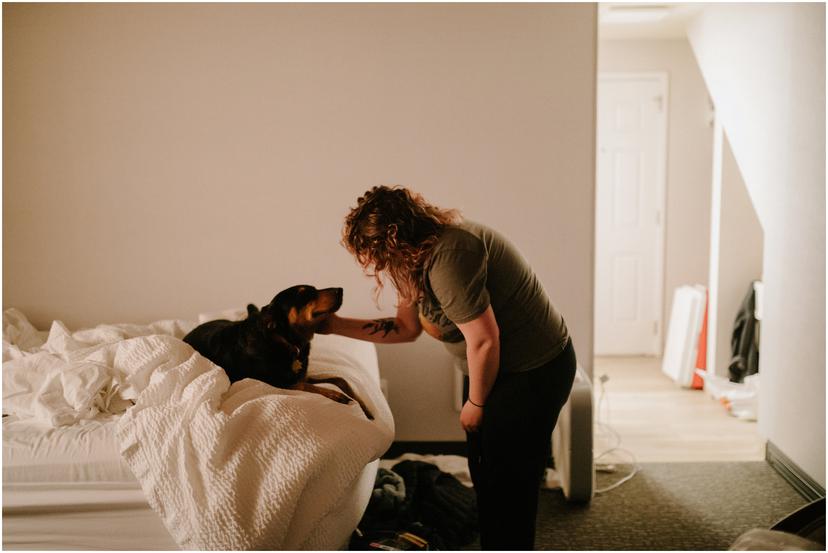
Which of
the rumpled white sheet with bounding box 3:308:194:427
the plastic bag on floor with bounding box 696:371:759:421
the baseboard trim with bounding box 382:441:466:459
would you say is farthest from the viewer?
the plastic bag on floor with bounding box 696:371:759:421

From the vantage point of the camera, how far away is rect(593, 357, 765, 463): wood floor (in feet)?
10.3

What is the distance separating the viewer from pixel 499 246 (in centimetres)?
159

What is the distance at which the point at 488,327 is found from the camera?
1.53 meters

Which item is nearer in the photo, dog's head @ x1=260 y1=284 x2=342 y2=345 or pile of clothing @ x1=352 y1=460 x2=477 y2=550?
dog's head @ x1=260 y1=284 x2=342 y2=345

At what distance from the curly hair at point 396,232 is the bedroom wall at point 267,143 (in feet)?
4.84

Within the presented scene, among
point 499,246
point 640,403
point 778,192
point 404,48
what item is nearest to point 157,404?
point 499,246

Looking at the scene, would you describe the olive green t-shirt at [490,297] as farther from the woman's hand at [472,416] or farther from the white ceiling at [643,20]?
the white ceiling at [643,20]

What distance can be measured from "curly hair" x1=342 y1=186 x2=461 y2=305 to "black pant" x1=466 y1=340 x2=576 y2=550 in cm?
34

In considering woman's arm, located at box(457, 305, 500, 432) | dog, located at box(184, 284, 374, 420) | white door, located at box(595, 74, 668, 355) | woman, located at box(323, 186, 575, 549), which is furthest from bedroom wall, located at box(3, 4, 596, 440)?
white door, located at box(595, 74, 668, 355)

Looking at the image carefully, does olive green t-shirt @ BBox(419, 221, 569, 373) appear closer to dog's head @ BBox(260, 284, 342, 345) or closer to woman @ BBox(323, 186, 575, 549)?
woman @ BBox(323, 186, 575, 549)

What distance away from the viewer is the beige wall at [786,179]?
8.36ft

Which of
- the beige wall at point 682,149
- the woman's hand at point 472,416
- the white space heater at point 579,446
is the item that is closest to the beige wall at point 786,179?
the white space heater at point 579,446

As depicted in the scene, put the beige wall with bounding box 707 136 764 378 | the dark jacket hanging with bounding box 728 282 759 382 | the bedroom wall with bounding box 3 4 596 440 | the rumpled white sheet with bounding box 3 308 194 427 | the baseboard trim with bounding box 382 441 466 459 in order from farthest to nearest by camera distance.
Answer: the beige wall with bounding box 707 136 764 378 → the dark jacket hanging with bounding box 728 282 759 382 → the baseboard trim with bounding box 382 441 466 459 → the bedroom wall with bounding box 3 4 596 440 → the rumpled white sheet with bounding box 3 308 194 427

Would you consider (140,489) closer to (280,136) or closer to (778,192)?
(280,136)
